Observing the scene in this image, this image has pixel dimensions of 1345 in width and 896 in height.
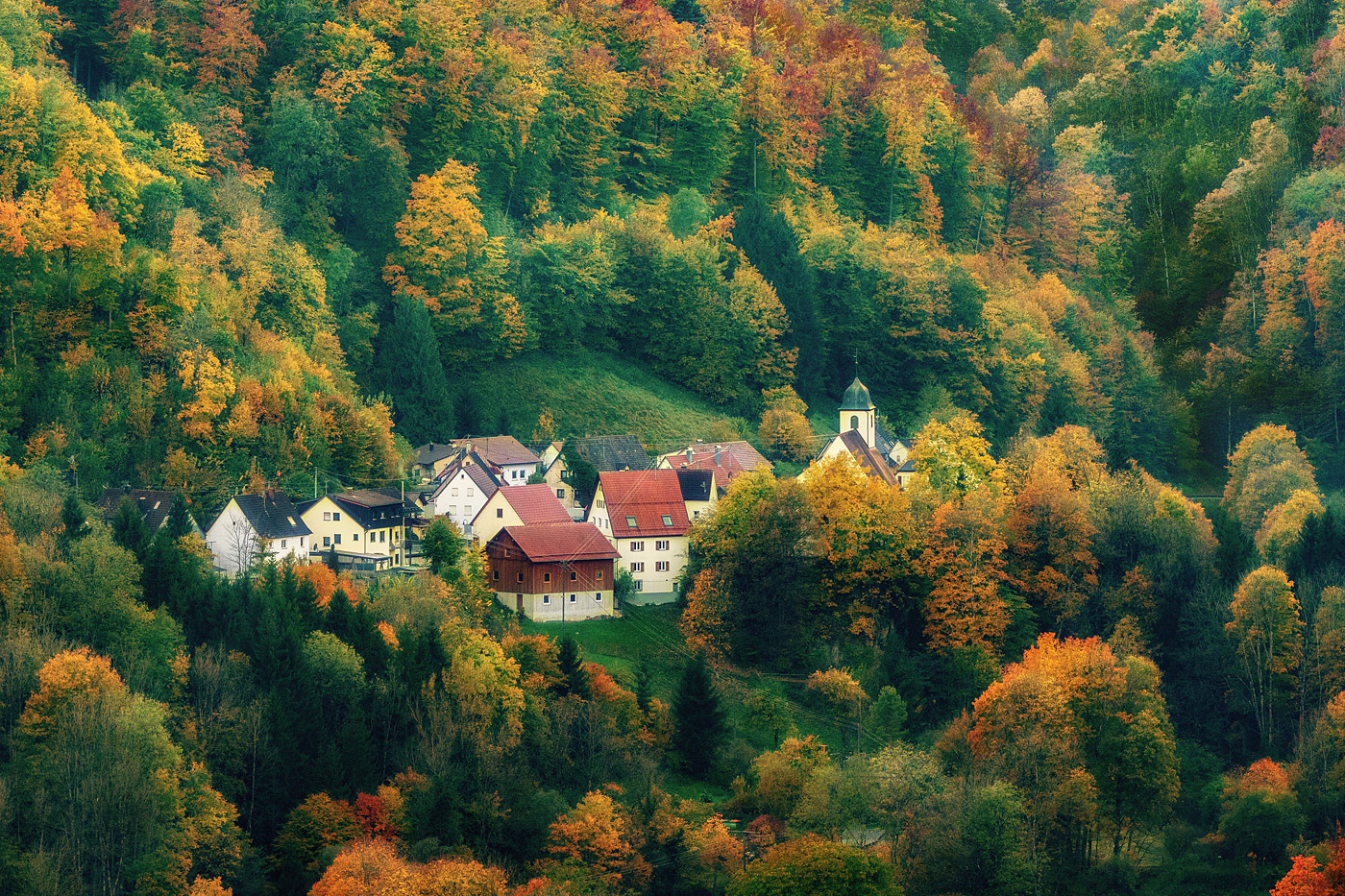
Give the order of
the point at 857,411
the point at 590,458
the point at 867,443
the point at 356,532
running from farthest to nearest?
the point at 857,411, the point at 867,443, the point at 590,458, the point at 356,532

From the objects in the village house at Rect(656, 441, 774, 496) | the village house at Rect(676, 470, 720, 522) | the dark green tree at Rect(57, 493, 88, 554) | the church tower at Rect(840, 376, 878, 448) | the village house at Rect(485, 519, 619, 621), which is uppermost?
the church tower at Rect(840, 376, 878, 448)

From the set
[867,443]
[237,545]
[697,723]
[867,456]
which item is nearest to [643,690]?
[697,723]

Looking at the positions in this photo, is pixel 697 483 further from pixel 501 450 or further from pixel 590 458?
pixel 501 450

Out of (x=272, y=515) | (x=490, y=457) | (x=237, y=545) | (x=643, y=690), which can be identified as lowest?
(x=643, y=690)

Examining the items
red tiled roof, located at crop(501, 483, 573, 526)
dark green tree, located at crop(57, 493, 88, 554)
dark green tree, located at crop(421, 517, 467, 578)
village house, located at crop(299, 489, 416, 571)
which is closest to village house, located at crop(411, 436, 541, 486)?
red tiled roof, located at crop(501, 483, 573, 526)

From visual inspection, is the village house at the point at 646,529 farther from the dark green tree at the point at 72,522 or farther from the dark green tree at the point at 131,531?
the dark green tree at the point at 72,522

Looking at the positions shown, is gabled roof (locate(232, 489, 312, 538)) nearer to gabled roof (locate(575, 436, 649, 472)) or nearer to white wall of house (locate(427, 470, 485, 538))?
white wall of house (locate(427, 470, 485, 538))
